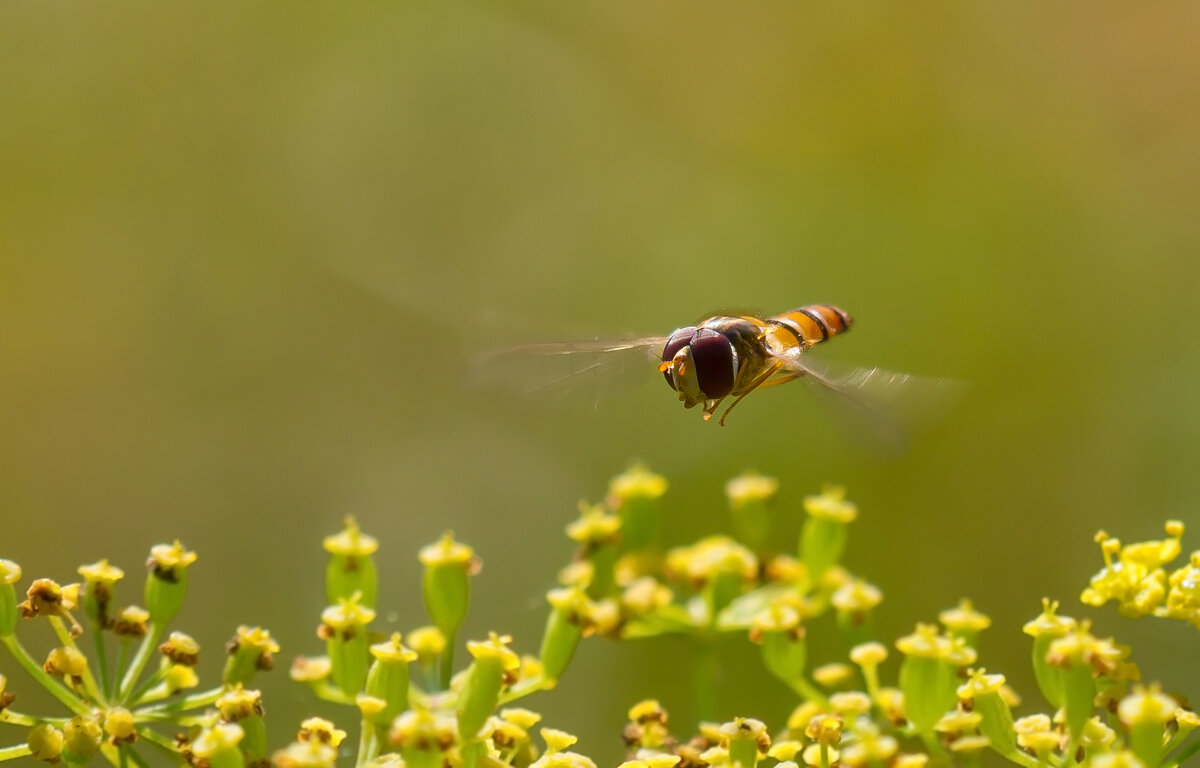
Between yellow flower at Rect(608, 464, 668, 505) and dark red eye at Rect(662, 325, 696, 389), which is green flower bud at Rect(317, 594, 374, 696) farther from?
yellow flower at Rect(608, 464, 668, 505)

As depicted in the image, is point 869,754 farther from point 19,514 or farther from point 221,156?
point 221,156

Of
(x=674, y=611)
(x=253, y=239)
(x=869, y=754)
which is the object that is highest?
(x=253, y=239)

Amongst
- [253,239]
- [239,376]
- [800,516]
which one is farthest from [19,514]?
[800,516]

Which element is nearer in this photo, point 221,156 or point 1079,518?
point 1079,518

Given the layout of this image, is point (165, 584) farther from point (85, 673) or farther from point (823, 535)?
point (823, 535)

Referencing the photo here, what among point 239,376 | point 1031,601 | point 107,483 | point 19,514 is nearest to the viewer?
point 1031,601

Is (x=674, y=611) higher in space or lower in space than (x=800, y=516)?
lower

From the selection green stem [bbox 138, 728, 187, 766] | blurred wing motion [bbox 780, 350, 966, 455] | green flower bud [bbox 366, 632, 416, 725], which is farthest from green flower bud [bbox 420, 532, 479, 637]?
blurred wing motion [bbox 780, 350, 966, 455]
